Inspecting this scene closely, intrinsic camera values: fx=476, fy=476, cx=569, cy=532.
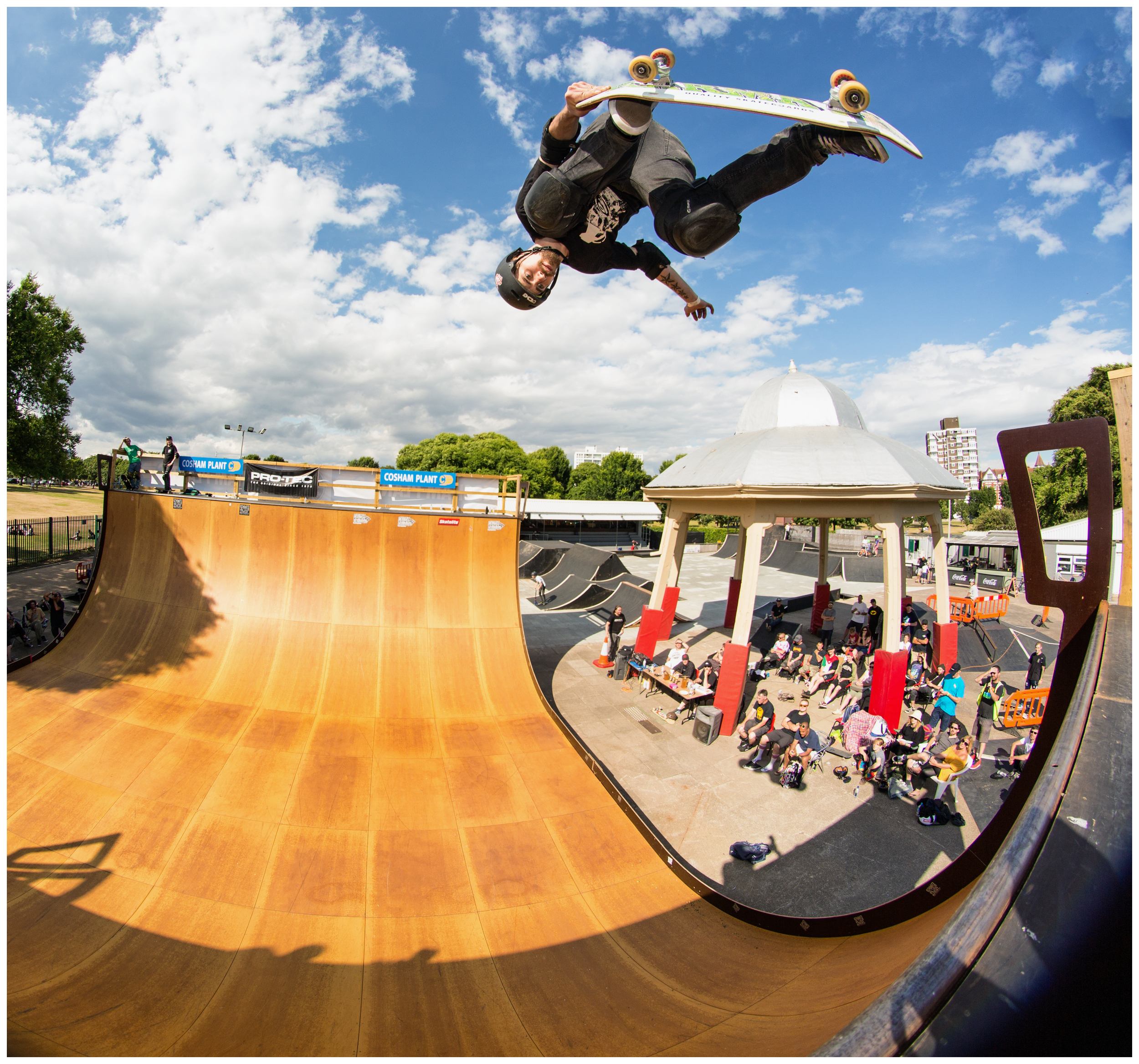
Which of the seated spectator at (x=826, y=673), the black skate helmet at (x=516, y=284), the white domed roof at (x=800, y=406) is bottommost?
the seated spectator at (x=826, y=673)

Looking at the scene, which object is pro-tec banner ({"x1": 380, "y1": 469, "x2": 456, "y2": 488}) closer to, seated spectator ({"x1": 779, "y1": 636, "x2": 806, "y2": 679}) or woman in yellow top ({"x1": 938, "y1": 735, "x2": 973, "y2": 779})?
seated spectator ({"x1": 779, "y1": 636, "x2": 806, "y2": 679})

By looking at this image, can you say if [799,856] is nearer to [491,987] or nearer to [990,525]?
[491,987]

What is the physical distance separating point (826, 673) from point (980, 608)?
14.4m

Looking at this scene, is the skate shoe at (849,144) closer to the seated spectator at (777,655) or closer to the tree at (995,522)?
the seated spectator at (777,655)

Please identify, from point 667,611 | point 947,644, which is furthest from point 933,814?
point 667,611

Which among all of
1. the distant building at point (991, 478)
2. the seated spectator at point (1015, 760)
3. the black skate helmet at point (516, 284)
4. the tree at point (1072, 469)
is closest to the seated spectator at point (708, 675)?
the seated spectator at point (1015, 760)

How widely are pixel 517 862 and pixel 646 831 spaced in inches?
67.0

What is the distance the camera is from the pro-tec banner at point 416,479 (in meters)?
10.9

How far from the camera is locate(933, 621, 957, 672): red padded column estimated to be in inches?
518

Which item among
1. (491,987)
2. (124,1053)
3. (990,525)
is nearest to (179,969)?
(124,1053)

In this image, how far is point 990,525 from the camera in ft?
179

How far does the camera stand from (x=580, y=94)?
9.47ft

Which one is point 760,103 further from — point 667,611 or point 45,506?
point 45,506

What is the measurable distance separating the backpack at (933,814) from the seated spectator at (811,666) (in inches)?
215
